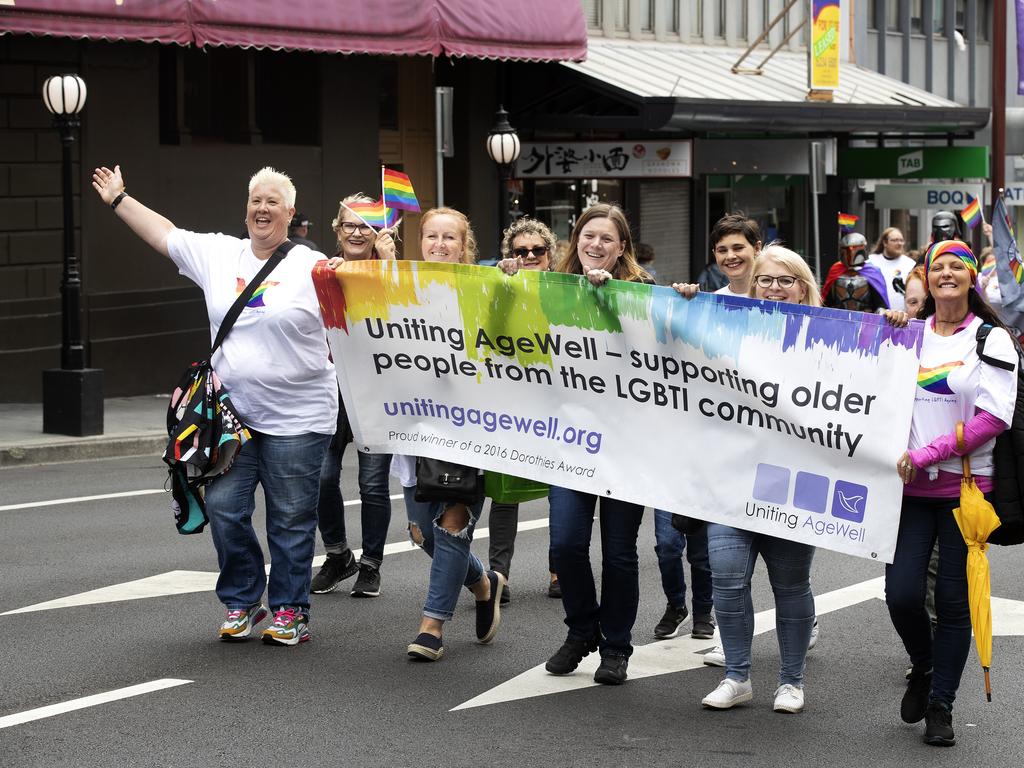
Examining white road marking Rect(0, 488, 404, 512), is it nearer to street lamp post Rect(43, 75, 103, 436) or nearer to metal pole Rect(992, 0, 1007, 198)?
street lamp post Rect(43, 75, 103, 436)

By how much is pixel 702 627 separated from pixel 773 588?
1.41m

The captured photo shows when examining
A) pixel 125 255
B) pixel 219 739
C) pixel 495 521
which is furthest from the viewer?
pixel 125 255

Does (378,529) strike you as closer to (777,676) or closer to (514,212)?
(777,676)

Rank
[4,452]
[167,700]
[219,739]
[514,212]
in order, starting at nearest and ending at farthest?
[219,739]
[167,700]
[4,452]
[514,212]

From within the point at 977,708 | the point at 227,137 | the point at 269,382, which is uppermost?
the point at 227,137

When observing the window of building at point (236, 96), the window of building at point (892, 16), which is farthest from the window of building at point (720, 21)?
the window of building at point (236, 96)

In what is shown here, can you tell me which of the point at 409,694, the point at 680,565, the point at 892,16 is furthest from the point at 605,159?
the point at 409,694

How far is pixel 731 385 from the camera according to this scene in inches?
256

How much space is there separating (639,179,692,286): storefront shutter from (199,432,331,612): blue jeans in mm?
20748

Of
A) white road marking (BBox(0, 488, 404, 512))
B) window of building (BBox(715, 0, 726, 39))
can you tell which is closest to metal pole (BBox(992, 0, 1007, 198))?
window of building (BBox(715, 0, 726, 39))

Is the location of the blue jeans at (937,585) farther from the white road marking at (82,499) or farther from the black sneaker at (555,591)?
the white road marking at (82,499)

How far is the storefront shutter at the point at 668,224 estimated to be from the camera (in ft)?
91.7

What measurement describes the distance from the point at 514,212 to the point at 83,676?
17.4 m

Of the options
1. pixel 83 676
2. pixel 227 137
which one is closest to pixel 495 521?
pixel 83 676
